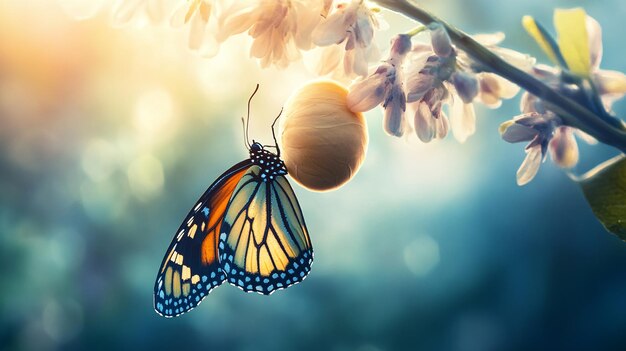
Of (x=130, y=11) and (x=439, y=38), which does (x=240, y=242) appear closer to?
(x=130, y=11)

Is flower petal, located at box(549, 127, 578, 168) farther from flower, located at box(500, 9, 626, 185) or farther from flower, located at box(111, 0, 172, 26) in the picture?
flower, located at box(111, 0, 172, 26)

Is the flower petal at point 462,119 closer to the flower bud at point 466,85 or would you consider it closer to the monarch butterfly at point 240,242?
the flower bud at point 466,85

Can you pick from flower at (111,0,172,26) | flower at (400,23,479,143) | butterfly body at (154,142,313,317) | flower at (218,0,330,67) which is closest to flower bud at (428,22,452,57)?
flower at (400,23,479,143)

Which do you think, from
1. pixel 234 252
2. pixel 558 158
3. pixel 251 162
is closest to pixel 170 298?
pixel 234 252

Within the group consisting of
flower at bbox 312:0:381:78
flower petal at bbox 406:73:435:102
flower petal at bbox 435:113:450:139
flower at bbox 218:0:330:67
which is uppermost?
flower at bbox 218:0:330:67

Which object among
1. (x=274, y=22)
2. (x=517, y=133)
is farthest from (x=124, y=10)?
(x=517, y=133)

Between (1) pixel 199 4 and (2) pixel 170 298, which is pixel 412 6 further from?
(2) pixel 170 298

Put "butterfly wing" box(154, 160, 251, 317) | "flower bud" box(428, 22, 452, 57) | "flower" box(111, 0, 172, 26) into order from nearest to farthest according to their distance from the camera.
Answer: "flower bud" box(428, 22, 452, 57) → "flower" box(111, 0, 172, 26) → "butterfly wing" box(154, 160, 251, 317)
